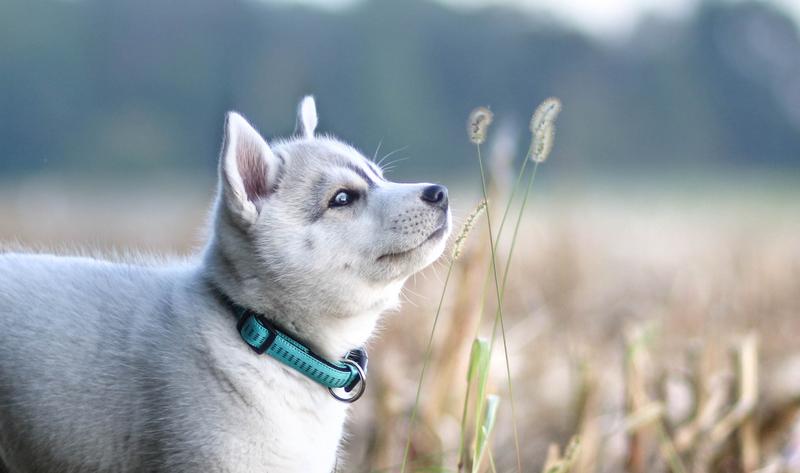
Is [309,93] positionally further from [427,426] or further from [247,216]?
[427,426]

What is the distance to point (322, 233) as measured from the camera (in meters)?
3.01

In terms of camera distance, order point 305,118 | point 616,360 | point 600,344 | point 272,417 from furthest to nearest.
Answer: point 600,344 < point 616,360 < point 305,118 < point 272,417

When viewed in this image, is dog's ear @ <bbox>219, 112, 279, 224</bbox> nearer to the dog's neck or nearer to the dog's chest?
the dog's neck

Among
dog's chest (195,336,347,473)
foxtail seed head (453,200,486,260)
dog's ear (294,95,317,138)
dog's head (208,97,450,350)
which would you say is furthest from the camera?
dog's ear (294,95,317,138)

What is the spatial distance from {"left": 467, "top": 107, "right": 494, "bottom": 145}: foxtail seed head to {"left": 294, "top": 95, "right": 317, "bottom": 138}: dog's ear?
0.93 m

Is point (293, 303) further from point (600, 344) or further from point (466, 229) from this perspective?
point (600, 344)

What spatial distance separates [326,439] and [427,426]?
1315 millimetres

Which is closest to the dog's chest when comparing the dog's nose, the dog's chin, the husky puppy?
the husky puppy

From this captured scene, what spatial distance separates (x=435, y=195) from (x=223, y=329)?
2.33ft

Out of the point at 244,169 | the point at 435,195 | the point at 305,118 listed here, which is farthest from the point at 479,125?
the point at 305,118

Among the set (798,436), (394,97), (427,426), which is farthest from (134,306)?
(394,97)

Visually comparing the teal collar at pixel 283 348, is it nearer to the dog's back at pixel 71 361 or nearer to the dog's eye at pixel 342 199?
the dog's back at pixel 71 361

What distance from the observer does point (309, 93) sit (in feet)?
11.9

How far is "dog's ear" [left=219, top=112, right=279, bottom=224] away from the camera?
286 centimetres
